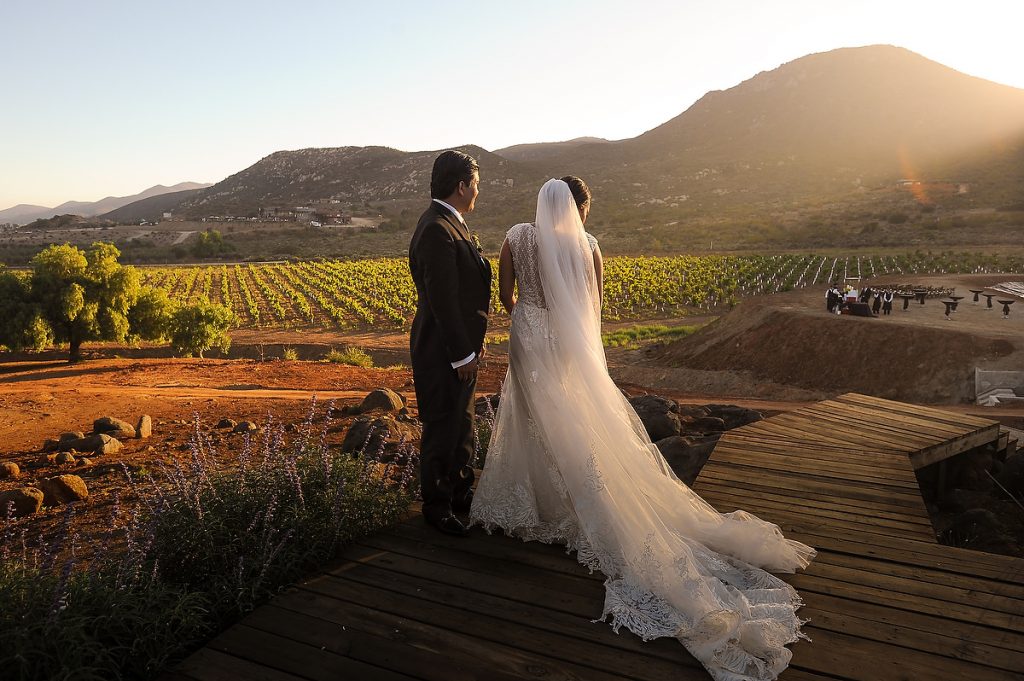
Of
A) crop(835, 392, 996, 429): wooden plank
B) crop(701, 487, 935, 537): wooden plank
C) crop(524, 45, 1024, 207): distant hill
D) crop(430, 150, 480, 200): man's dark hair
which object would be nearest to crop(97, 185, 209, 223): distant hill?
crop(524, 45, 1024, 207): distant hill

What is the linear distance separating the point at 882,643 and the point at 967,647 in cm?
31

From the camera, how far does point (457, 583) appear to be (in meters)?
2.94

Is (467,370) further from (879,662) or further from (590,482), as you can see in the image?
(879,662)

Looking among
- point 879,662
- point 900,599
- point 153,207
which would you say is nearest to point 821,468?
point 900,599

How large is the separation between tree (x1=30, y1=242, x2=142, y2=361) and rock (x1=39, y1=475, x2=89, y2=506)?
15.3 meters

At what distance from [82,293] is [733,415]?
18.2m

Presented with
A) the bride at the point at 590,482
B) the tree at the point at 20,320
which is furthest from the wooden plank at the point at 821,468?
the tree at the point at 20,320

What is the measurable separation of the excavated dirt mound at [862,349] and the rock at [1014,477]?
8623 millimetres

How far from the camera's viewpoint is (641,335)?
22.9m

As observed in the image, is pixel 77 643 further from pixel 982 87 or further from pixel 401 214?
pixel 982 87

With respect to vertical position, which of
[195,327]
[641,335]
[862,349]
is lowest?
[641,335]

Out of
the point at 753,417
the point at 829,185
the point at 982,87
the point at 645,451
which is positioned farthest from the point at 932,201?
the point at 982,87

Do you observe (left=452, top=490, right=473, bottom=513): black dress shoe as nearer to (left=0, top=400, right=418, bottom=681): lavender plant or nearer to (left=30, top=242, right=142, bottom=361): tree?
(left=0, top=400, right=418, bottom=681): lavender plant

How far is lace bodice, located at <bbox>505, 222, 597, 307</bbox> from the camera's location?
3.55 metres
